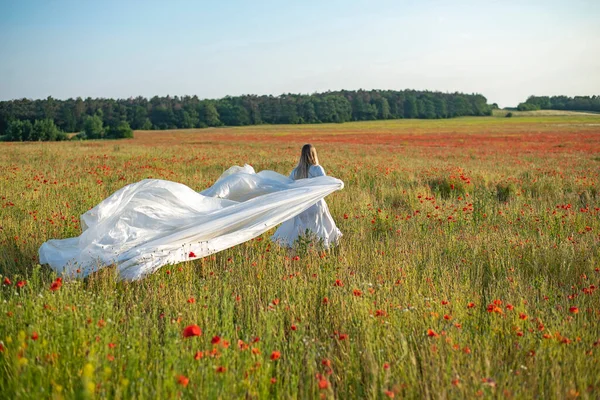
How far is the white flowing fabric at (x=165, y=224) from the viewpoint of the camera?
16.3ft

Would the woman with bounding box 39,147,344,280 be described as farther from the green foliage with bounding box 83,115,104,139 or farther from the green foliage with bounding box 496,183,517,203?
the green foliage with bounding box 83,115,104,139

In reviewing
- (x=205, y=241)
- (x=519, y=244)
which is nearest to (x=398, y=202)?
(x=519, y=244)

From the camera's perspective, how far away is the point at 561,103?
119m

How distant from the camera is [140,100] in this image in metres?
96.0

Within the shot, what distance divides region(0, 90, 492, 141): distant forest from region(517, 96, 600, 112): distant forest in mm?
12339

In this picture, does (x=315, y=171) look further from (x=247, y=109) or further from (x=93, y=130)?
(x=247, y=109)

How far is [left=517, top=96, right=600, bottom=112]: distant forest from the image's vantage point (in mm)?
109938

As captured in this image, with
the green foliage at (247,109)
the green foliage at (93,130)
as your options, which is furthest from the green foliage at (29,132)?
the green foliage at (247,109)

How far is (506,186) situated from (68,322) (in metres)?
10.1

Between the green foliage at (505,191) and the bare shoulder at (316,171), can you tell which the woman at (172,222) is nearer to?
the bare shoulder at (316,171)

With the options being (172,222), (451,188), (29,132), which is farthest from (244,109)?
(172,222)

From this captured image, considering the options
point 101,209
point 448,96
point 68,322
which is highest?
point 448,96

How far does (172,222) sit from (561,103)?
133 meters

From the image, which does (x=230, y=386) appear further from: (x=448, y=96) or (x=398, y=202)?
(x=448, y=96)
